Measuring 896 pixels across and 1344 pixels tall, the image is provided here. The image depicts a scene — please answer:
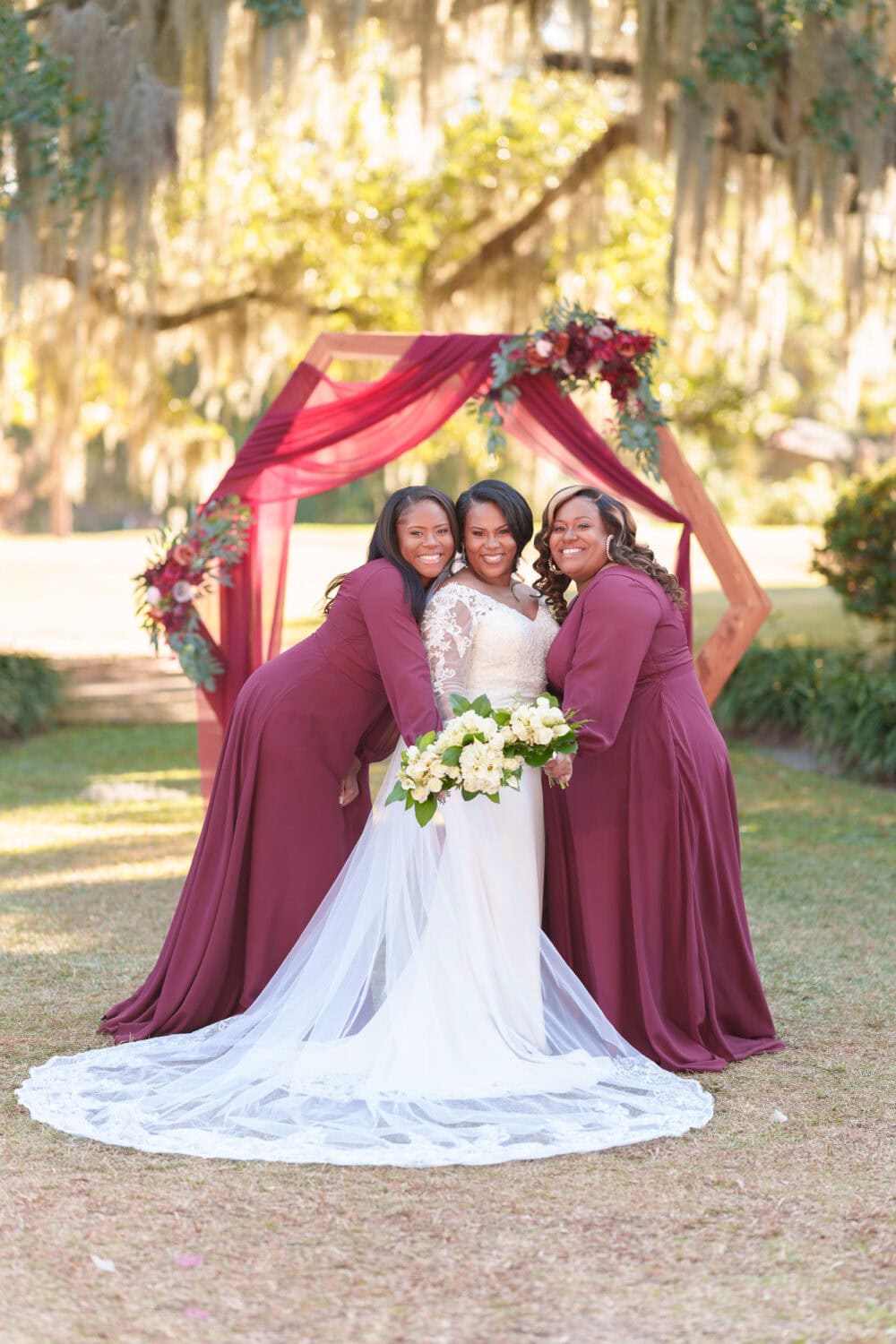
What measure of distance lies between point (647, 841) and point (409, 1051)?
1.04 m

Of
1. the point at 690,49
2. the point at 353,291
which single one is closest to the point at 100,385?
the point at 353,291

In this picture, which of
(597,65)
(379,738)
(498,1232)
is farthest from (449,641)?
(597,65)

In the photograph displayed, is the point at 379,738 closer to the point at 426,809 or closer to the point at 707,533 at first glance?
the point at 426,809

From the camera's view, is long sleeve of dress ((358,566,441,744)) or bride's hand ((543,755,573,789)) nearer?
bride's hand ((543,755,573,789))

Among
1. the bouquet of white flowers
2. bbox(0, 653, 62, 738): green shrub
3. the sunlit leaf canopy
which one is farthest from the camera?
bbox(0, 653, 62, 738): green shrub

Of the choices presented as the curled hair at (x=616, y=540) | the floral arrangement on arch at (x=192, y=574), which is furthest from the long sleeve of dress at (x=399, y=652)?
the floral arrangement on arch at (x=192, y=574)

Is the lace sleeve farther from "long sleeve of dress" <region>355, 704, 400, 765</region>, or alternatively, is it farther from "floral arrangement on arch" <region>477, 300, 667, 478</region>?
"floral arrangement on arch" <region>477, 300, 667, 478</region>

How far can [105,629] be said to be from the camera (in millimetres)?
19016

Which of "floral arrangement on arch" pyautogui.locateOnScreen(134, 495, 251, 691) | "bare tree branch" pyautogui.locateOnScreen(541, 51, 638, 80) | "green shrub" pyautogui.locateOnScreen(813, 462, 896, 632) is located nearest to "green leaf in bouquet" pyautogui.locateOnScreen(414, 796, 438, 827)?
"floral arrangement on arch" pyautogui.locateOnScreen(134, 495, 251, 691)

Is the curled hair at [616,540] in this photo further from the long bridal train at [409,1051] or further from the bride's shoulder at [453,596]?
the long bridal train at [409,1051]

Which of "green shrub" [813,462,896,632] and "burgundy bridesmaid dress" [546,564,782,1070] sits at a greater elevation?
"green shrub" [813,462,896,632]

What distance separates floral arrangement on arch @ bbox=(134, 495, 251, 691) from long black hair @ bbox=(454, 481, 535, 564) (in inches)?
88.2

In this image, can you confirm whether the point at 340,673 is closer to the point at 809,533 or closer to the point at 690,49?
the point at 690,49

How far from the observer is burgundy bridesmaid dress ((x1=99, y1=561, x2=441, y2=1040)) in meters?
5.02
